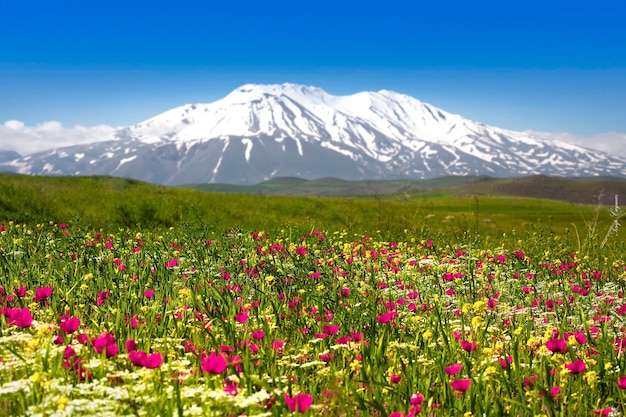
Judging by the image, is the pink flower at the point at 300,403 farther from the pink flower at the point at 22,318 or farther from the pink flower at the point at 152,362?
the pink flower at the point at 22,318

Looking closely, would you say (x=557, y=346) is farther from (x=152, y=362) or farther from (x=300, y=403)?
(x=152, y=362)

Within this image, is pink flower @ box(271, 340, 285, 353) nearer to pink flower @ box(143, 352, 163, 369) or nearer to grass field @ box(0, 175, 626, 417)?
grass field @ box(0, 175, 626, 417)

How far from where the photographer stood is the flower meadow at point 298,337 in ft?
13.3

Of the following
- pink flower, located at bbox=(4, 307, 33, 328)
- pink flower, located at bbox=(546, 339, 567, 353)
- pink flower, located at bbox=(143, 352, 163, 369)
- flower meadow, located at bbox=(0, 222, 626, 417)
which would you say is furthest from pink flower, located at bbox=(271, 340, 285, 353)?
pink flower, located at bbox=(546, 339, 567, 353)

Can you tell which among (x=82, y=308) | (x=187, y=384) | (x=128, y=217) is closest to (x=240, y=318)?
(x=187, y=384)

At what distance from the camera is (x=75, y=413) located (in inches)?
147

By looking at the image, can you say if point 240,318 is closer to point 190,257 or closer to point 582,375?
point 582,375

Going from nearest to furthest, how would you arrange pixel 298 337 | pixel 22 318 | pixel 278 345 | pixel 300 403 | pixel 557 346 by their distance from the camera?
pixel 300 403, pixel 22 318, pixel 557 346, pixel 278 345, pixel 298 337

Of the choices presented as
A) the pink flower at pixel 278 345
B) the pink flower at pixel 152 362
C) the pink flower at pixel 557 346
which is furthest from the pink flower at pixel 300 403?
the pink flower at pixel 557 346

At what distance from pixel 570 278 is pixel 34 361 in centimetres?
922

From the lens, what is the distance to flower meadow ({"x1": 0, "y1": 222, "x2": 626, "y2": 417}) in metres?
4.07

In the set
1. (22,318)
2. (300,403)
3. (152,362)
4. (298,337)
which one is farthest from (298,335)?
(300,403)

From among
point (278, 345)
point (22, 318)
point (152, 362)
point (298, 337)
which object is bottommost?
point (298, 337)

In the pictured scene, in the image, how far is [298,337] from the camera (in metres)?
6.62
